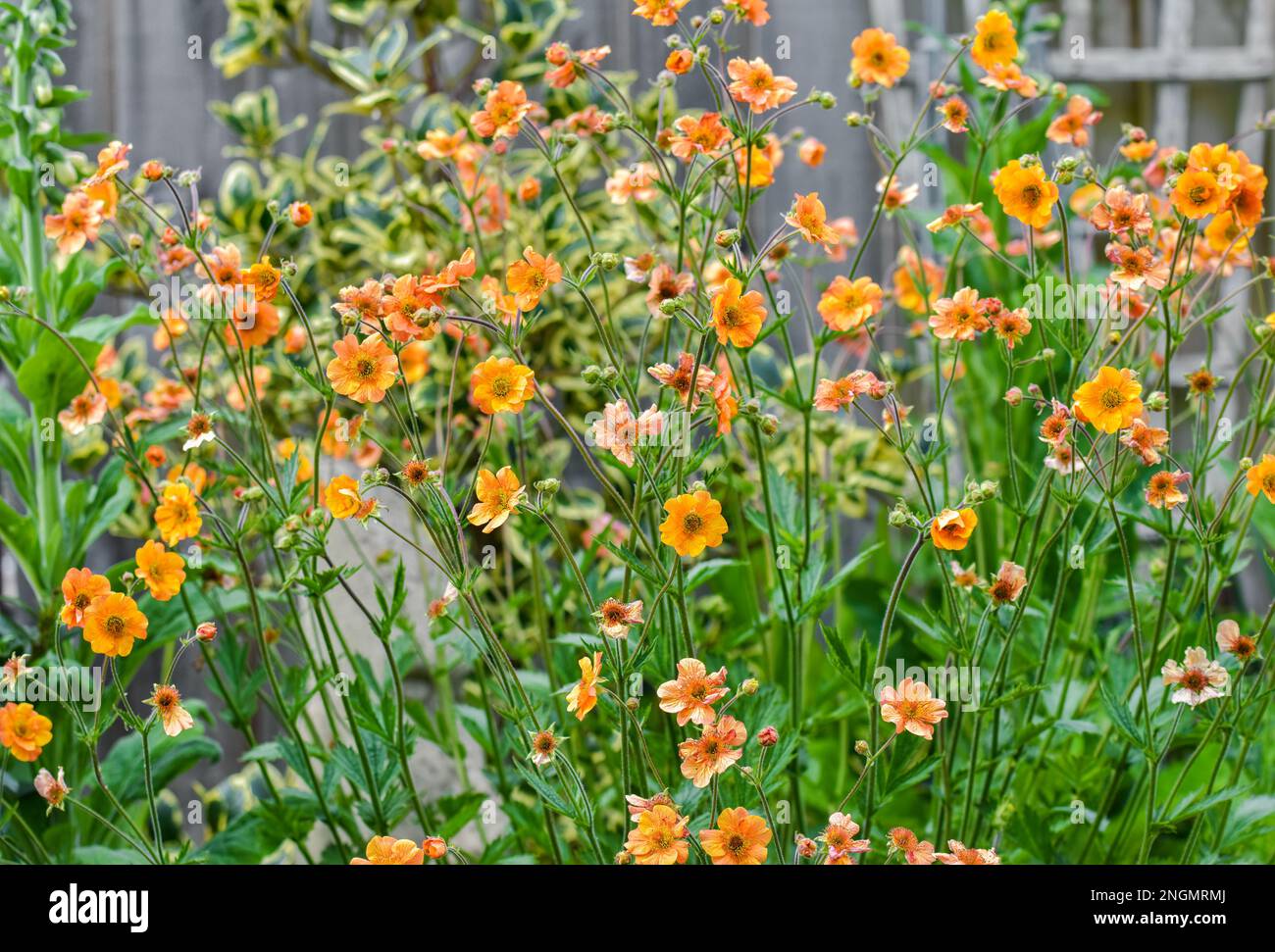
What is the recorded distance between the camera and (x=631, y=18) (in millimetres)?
1562

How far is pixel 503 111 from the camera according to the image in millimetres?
801

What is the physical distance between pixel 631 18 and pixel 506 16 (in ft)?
0.65

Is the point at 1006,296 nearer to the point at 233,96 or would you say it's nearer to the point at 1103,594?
the point at 1103,594

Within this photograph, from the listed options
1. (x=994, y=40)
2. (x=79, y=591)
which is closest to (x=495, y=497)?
(x=79, y=591)

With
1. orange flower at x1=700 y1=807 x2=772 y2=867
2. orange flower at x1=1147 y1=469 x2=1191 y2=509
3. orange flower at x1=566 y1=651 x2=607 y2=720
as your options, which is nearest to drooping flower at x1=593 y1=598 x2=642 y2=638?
orange flower at x1=566 y1=651 x2=607 y2=720

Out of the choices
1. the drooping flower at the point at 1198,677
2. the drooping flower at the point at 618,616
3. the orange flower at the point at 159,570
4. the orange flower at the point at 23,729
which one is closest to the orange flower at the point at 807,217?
the drooping flower at the point at 618,616

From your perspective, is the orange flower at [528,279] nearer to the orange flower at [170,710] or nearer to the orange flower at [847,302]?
the orange flower at [847,302]

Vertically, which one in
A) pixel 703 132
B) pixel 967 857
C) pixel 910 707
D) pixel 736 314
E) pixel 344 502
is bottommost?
pixel 967 857

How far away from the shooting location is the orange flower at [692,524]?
0.66m

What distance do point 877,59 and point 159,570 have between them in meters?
0.64

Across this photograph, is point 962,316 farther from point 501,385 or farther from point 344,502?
point 344,502

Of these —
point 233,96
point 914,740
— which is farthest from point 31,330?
point 914,740

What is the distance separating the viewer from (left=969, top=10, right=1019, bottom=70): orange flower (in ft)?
2.72
